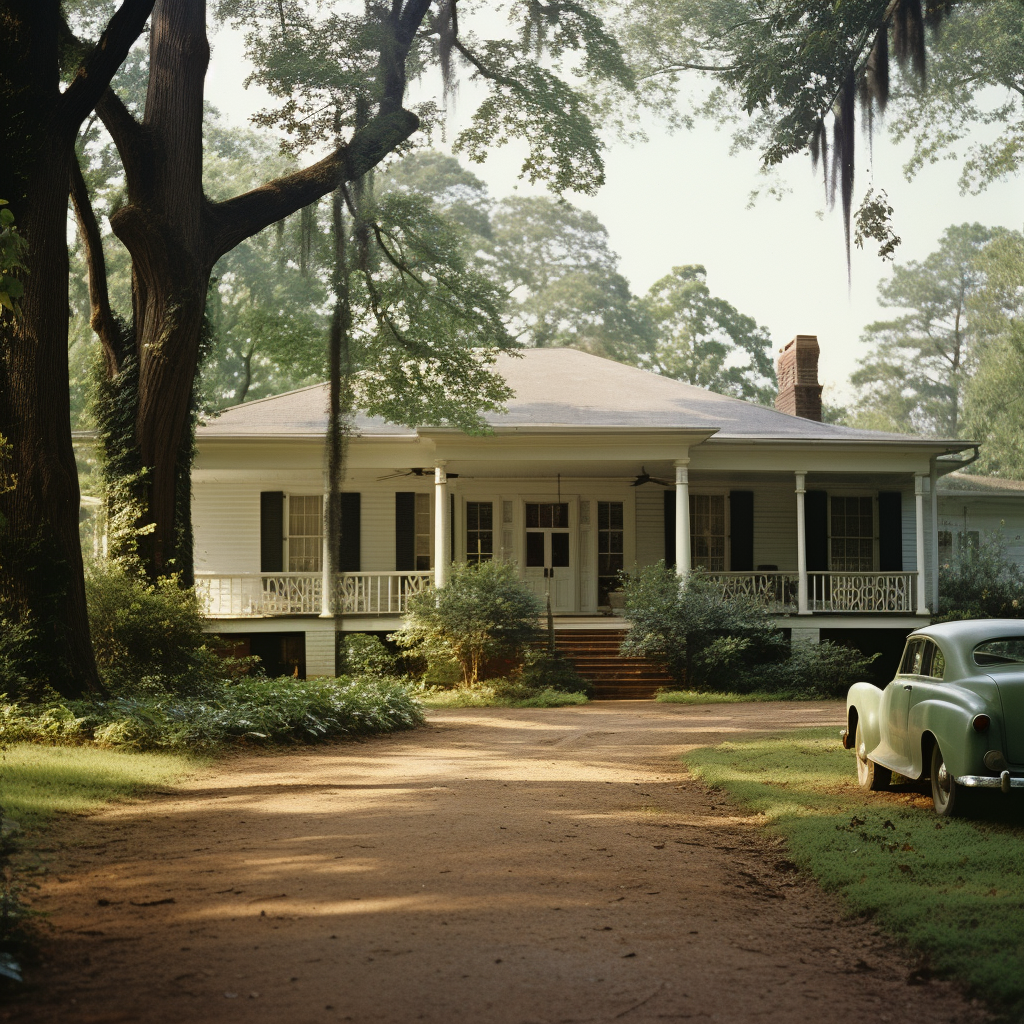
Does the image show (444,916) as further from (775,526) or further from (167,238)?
(775,526)

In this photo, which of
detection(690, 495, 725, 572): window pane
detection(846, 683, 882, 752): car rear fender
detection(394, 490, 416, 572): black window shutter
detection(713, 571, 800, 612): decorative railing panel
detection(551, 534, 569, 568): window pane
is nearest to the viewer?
detection(846, 683, 882, 752): car rear fender

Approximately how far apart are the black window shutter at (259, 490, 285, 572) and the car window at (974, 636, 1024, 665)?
1616cm

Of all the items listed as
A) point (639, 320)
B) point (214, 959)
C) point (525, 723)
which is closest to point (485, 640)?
point (525, 723)

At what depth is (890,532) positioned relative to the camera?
2256 centimetres

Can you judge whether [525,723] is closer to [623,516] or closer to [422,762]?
[422,762]

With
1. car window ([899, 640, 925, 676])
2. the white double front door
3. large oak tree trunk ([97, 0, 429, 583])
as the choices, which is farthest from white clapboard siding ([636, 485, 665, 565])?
car window ([899, 640, 925, 676])

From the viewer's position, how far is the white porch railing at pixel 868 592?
821 inches

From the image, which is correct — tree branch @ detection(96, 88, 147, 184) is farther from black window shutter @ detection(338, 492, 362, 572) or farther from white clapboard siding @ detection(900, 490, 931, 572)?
white clapboard siding @ detection(900, 490, 931, 572)

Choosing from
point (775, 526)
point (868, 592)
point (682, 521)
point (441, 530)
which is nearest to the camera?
point (441, 530)

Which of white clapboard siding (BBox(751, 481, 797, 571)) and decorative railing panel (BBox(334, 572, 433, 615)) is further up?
white clapboard siding (BBox(751, 481, 797, 571))

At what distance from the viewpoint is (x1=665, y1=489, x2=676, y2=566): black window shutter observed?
22.0m

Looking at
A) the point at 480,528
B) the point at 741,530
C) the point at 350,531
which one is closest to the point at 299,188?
the point at 350,531

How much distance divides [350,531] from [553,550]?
4162 millimetres

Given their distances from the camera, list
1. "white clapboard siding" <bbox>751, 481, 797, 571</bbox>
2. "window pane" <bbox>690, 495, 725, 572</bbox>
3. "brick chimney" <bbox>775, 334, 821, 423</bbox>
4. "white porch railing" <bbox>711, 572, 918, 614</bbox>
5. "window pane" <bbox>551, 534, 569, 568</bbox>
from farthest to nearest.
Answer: "brick chimney" <bbox>775, 334, 821, 423</bbox>
"white clapboard siding" <bbox>751, 481, 797, 571</bbox>
"window pane" <bbox>690, 495, 725, 572</bbox>
"window pane" <bbox>551, 534, 569, 568</bbox>
"white porch railing" <bbox>711, 572, 918, 614</bbox>
